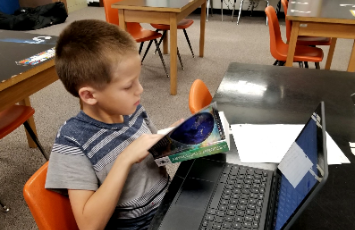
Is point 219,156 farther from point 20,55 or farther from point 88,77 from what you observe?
point 20,55

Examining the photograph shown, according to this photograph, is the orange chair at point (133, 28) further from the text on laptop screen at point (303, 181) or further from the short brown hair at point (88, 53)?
the text on laptop screen at point (303, 181)

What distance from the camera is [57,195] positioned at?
74 centimetres

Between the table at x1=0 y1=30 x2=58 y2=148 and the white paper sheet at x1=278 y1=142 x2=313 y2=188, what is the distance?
111cm

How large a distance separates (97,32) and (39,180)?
384 mm

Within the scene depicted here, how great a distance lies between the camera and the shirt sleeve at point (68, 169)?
2.33 ft

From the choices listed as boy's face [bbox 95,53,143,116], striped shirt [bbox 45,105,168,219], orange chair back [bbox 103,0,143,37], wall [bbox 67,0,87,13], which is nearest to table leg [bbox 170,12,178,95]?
orange chair back [bbox 103,0,143,37]

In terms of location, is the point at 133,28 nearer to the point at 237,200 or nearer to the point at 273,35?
the point at 273,35

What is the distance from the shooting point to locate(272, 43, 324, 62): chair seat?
7.84 feet

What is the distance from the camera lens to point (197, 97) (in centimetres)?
115

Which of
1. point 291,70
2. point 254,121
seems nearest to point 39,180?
point 254,121

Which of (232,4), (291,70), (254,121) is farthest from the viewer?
(232,4)

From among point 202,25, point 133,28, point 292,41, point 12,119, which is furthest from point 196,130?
point 202,25

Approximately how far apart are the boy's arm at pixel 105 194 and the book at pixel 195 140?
4 centimetres

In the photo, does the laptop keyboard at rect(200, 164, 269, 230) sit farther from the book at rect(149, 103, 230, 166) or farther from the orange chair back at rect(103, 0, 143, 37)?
the orange chair back at rect(103, 0, 143, 37)
